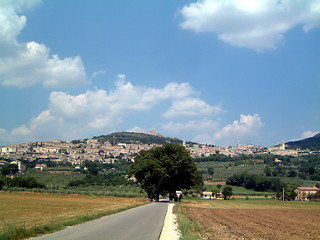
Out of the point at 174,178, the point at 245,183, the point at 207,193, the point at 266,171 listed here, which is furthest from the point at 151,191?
the point at 266,171

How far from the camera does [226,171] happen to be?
193125 millimetres

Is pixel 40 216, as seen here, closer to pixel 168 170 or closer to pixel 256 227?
pixel 256 227

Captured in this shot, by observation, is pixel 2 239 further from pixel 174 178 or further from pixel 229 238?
pixel 174 178

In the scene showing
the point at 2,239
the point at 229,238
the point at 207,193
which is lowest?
the point at 207,193

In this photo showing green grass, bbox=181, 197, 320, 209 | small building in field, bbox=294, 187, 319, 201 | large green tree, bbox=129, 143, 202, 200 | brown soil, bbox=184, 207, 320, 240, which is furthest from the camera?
small building in field, bbox=294, 187, 319, 201

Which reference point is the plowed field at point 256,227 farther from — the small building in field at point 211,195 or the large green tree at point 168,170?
the small building in field at point 211,195

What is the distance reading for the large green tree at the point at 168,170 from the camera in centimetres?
6003

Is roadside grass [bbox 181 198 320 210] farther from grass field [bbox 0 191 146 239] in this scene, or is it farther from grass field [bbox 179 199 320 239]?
grass field [bbox 179 199 320 239]

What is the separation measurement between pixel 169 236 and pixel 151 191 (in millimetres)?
53053

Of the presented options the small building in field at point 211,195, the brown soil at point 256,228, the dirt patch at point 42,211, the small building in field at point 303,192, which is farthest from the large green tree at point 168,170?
the small building in field at point 303,192

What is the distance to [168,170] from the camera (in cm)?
6072

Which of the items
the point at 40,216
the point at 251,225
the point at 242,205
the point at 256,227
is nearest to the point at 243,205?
the point at 242,205

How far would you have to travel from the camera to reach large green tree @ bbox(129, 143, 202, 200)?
60031mm

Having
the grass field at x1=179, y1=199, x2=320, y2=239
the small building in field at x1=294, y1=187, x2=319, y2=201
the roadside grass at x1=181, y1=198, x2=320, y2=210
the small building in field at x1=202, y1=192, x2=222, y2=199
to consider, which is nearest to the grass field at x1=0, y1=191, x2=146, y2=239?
the grass field at x1=179, y1=199, x2=320, y2=239
